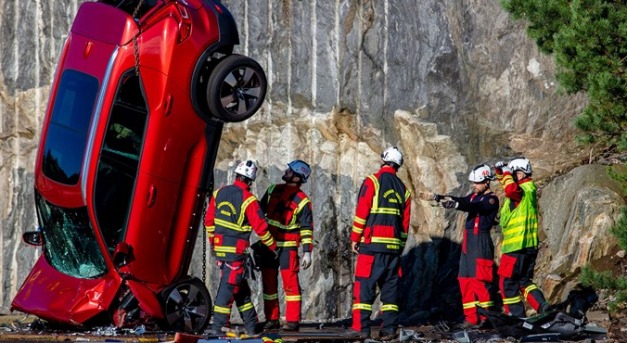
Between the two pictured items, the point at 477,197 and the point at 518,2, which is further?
the point at 477,197

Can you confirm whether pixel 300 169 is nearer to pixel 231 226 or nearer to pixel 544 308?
pixel 231 226

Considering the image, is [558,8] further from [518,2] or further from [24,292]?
[24,292]

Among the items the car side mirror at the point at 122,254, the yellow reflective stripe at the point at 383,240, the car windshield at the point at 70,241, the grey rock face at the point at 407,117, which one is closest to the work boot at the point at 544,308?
the grey rock face at the point at 407,117

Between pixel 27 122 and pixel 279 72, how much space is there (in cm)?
392

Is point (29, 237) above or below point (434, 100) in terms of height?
below

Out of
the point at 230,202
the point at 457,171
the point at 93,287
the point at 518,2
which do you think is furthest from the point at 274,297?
the point at 518,2

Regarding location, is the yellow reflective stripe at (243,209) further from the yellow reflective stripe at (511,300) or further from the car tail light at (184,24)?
the yellow reflective stripe at (511,300)

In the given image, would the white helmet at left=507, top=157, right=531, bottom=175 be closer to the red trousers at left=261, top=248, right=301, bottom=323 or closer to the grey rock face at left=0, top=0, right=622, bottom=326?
the grey rock face at left=0, top=0, right=622, bottom=326

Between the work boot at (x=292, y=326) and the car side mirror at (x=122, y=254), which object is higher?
the car side mirror at (x=122, y=254)

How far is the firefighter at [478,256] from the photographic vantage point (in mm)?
14211

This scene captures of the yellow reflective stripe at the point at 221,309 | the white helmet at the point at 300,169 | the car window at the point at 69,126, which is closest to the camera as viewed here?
the car window at the point at 69,126

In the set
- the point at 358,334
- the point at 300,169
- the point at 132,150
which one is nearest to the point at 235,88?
the point at 132,150

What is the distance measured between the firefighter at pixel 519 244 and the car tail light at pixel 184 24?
404 centimetres

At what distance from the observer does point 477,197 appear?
47.1 ft
